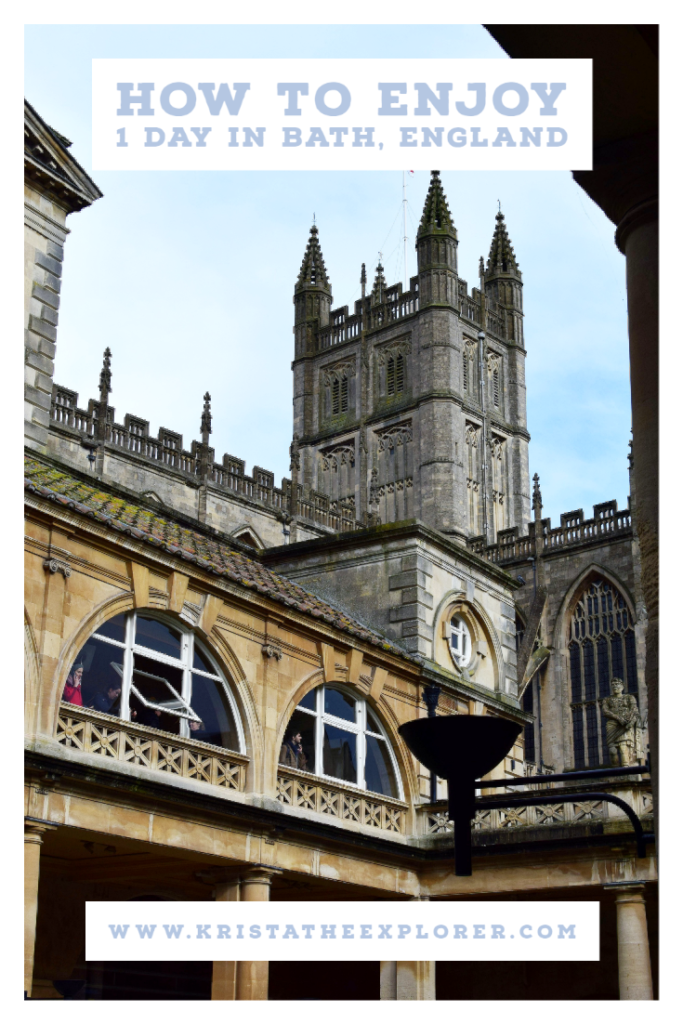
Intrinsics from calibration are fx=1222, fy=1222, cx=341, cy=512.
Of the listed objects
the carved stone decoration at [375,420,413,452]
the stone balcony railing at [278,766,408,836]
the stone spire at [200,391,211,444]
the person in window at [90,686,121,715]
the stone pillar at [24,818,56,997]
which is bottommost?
the stone pillar at [24,818,56,997]

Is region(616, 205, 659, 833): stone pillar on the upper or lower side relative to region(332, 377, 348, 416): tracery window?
lower

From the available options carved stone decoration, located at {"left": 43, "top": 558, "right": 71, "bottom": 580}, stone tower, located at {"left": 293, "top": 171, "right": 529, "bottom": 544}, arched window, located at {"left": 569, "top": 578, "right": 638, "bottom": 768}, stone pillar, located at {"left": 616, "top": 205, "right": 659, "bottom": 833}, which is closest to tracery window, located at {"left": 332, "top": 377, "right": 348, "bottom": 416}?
stone tower, located at {"left": 293, "top": 171, "right": 529, "bottom": 544}

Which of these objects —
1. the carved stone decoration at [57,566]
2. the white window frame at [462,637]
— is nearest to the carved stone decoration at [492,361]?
the white window frame at [462,637]

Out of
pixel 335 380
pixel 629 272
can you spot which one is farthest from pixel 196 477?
pixel 629 272

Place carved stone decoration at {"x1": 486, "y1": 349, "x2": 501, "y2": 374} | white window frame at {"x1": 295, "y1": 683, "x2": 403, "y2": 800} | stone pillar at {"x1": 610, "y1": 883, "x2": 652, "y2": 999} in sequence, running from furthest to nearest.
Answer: carved stone decoration at {"x1": 486, "y1": 349, "x2": 501, "y2": 374}
white window frame at {"x1": 295, "y1": 683, "x2": 403, "y2": 800}
stone pillar at {"x1": 610, "y1": 883, "x2": 652, "y2": 999}

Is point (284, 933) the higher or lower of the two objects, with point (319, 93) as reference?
lower

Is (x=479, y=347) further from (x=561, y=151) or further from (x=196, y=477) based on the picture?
(x=561, y=151)

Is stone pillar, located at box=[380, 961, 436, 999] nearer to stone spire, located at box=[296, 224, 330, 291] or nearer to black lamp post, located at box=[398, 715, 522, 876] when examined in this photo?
black lamp post, located at box=[398, 715, 522, 876]

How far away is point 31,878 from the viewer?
543 inches

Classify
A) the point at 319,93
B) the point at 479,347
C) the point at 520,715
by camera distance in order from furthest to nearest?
1. the point at 479,347
2. the point at 520,715
3. the point at 319,93

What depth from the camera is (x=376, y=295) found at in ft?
273

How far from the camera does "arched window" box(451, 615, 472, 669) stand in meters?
25.0
